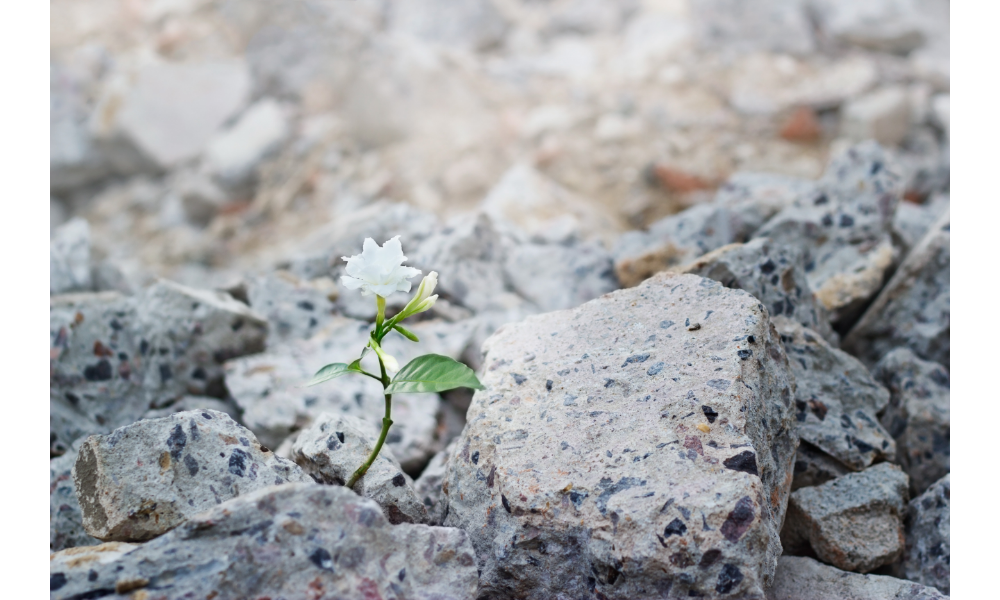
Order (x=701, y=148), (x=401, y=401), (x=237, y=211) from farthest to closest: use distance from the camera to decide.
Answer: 1. (x=237, y=211)
2. (x=701, y=148)
3. (x=401, y=401)

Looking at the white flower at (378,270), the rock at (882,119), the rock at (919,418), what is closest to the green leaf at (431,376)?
the white flower at (378,270)

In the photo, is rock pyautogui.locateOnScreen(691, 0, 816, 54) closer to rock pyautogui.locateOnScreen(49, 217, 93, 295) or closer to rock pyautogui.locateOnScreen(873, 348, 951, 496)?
rock pyautogui.locateOnScreen(873, 348, 951, 496)

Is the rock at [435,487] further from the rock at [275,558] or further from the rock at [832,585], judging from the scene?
the rock at [832,585]

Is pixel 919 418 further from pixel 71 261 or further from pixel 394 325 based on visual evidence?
pixel 71 261

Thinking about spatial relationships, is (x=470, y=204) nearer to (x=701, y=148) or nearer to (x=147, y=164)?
(x=701, y=148)

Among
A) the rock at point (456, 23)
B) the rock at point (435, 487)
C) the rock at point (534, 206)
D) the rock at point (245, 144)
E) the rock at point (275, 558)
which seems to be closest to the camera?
the rock at point (275, 558)

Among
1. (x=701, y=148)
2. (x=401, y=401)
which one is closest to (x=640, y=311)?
(x=401, y=401)
